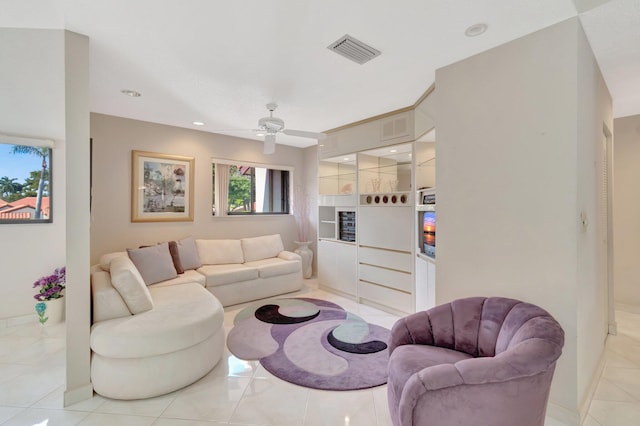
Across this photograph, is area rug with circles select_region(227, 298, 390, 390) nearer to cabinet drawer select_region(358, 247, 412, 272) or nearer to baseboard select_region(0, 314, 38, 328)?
cabinet drawer select_region(358, 247, 412, 272)

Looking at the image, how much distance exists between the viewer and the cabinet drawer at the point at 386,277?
3.50m

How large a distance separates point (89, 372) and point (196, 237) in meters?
2.53

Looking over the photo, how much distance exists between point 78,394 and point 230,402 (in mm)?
1080

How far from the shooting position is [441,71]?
2.39m

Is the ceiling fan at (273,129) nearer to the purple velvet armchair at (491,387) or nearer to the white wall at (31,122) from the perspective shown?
the white wall at (31,122)

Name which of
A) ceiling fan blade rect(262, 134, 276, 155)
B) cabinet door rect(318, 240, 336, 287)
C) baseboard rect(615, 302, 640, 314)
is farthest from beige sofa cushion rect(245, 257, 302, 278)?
baseboard rect(615, 302, 640, 314)

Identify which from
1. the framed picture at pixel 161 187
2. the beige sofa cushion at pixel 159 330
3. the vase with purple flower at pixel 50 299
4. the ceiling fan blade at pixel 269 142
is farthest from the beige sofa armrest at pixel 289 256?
the vase with purple flower at pixel 50 299

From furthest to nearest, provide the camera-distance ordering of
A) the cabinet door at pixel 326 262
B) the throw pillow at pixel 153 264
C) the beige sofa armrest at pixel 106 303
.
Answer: the cabinet door at pixel 326 262, the throw pillow at pixel 153 264, the beige sofa armrest at pixel 106 303

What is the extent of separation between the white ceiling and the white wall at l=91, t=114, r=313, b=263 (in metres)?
0.70

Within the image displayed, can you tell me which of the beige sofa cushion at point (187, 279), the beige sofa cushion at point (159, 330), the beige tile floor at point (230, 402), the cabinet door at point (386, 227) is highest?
the cabinet door at point (386, 227)

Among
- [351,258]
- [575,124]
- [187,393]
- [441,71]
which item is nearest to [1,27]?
[187,393]

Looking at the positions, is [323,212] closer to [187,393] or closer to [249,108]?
[249,108]

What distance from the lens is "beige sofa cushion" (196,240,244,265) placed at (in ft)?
13.7

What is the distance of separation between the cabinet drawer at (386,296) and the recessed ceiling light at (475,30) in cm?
276
